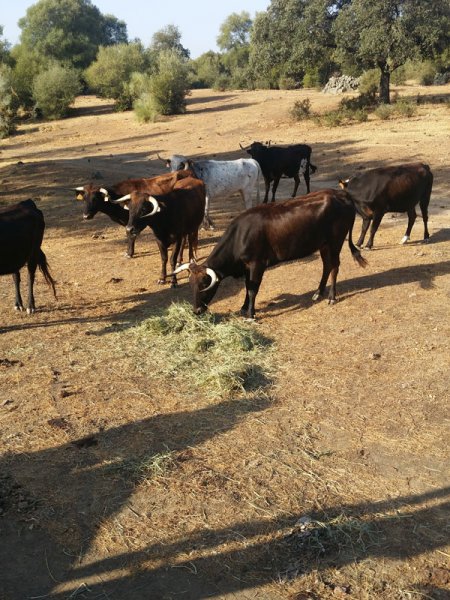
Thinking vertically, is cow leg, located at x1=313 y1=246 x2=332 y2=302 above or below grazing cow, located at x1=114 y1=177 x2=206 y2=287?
below

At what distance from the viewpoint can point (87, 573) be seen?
3.81 meters

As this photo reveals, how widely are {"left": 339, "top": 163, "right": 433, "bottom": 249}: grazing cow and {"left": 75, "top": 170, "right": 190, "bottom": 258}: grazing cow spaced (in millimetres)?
3206

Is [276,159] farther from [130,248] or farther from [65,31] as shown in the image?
[65,31]

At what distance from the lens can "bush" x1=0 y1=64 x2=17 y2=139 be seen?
3341cm

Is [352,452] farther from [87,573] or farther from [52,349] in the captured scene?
[52,349]

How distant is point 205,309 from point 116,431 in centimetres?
271

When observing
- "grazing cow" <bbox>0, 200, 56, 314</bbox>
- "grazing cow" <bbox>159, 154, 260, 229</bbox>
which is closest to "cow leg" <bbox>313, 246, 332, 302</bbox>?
"grazing cow" <bbox>0, 200, 56, 314</bbox>

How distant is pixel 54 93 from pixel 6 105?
11.1 ft

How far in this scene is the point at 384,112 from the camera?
26.2 meters

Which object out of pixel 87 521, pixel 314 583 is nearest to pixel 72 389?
pixel 87 521

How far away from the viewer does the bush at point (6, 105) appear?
110 ft

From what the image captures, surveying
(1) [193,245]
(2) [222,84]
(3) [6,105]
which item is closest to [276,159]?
(1) [193,245]

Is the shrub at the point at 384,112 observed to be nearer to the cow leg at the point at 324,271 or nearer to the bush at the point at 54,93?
the cow leg at the point at 324,271

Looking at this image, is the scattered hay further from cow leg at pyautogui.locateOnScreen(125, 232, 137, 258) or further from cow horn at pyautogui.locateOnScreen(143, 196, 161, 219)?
cow leg at pyautogui.locateOnScreen(125, 232, 137, 258)
